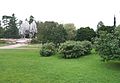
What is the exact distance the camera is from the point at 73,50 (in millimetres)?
26469

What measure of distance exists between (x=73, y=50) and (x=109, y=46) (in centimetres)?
691

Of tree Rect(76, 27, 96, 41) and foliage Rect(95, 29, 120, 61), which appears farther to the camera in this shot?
tree Rect(76, 27, 96, 41)

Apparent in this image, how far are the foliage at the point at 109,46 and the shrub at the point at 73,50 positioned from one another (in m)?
4.69

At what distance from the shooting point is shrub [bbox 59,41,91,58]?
86.2 ft

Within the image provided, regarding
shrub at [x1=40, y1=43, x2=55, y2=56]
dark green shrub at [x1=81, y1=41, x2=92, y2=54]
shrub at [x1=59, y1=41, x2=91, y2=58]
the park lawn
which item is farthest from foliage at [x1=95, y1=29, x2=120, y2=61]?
shrub at [x1=40, y1=43, x2=55, y2=56]

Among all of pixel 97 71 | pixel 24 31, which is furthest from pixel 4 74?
pixel 24 31

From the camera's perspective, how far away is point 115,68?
19203 mm

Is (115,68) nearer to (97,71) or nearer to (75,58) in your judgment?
(97,71)

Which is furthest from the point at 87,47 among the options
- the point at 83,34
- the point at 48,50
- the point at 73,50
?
the point at 83,34

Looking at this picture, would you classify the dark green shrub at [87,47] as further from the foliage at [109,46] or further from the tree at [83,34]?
the tree at [83,34]

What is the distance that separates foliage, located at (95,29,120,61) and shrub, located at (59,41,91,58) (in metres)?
4.69

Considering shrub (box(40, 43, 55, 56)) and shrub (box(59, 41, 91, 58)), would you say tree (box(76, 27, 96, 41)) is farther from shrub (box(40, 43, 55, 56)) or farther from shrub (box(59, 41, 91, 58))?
shrub (box(59, 41, 91, 58))

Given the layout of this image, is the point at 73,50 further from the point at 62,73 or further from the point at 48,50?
the point at 62,73

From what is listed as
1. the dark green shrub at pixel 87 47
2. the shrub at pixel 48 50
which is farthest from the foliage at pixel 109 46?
the shrub at pixel 48 50
